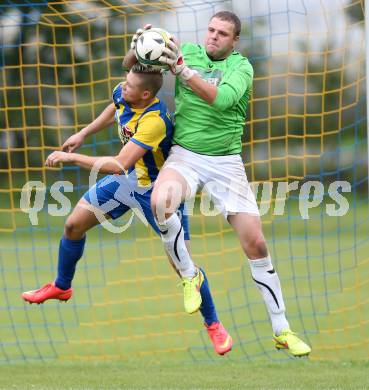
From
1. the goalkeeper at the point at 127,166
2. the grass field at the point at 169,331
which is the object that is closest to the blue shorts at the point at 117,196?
the goalkeeper at the point at 127,166

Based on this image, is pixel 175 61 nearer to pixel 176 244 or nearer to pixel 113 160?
pixel 113 160

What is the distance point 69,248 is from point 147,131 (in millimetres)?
1091

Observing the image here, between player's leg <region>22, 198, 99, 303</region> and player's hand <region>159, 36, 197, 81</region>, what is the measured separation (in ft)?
3.70

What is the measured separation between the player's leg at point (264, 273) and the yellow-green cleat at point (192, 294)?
0.35m

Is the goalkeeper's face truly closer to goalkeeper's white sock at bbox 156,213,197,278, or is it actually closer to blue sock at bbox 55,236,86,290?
goalkeeper's white sock at bbox 156,213,197,278

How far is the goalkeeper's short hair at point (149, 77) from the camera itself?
5.29 m

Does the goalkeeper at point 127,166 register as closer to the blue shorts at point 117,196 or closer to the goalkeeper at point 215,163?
the blue shorts at point 117,196

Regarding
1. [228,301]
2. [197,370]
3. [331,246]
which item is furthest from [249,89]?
[331,246]

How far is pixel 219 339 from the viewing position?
19.5ft

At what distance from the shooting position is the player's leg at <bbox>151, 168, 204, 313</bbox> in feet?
17.3

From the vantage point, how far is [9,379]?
6.86 meters

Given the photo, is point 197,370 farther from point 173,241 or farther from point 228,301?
point 228,301

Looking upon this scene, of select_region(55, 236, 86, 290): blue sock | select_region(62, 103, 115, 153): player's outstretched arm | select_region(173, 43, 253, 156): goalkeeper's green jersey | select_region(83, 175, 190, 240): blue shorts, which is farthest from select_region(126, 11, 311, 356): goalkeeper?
select_region(55, 236, 86, 290): blue sock

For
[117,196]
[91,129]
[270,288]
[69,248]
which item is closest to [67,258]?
[69,248]
